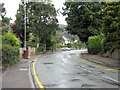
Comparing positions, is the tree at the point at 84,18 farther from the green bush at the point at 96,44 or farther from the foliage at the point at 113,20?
the foliage at the point at 113,20

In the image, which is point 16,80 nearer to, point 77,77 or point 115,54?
point 77,77

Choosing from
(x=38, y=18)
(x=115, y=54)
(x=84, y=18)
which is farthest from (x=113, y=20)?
(x=38, y=18)

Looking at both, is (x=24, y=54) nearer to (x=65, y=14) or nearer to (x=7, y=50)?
(x=7, y=50)

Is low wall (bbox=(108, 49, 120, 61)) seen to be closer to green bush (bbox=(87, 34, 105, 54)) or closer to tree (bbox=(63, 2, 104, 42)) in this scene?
green bush (bbox=(87, 34, 105, 54))

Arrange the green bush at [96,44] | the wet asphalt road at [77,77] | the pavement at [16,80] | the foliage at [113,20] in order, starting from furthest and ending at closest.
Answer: the green bush at [96,44] → the foliage at [113,20] → the wet asphalt road at [77,77] → the pavement at [16,80]

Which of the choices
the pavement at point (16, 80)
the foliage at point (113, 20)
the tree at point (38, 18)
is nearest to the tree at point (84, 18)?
the tree at point (38, 18)

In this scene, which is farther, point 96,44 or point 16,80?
point 96,44

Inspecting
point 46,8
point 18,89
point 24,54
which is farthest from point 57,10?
point 18,89

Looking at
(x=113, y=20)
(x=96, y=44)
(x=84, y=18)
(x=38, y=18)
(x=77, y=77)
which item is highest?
(x=38, y=18)

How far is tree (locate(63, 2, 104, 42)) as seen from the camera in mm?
33047

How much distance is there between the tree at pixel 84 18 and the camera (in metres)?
33.0

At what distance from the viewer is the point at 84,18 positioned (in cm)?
3322

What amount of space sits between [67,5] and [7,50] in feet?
90.3

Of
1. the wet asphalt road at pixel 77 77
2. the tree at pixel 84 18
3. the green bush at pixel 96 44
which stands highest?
the tree at pixel 84 18
